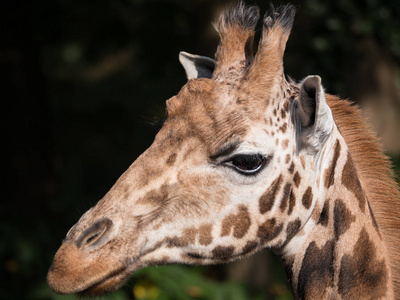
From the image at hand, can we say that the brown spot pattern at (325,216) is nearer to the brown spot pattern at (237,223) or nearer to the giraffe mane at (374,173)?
the giraffe mane at (374,173)

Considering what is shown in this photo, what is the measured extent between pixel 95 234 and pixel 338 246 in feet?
4.33

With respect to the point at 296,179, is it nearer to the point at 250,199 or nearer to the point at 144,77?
the point at 250,199

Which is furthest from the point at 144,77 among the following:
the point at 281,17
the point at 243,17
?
the point at 281,17

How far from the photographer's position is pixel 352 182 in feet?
9.80

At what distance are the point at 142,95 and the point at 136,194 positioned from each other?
13052 mm

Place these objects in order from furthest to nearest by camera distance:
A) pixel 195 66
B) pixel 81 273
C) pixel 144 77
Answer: pixel 144 77 → pixel 195 66 → pixel 81 273

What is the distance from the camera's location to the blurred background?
5.86m

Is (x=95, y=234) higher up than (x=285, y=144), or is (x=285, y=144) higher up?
(x=95, y=234)

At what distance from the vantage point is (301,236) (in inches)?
116

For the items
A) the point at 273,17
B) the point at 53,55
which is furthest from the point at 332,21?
the point at 53,55

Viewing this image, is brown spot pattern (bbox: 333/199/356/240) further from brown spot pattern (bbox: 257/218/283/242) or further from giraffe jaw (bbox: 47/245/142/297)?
giraffe jaw (bbox: 47/245/142/297)

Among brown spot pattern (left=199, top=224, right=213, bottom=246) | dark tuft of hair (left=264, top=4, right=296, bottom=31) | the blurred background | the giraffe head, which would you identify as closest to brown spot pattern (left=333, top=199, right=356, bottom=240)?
the giraffe head

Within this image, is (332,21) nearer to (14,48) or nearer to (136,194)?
(136,194)

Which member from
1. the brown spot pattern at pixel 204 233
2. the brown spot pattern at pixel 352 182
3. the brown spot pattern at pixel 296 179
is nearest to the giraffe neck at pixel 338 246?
the brown spot pattern at pixel 352 182
